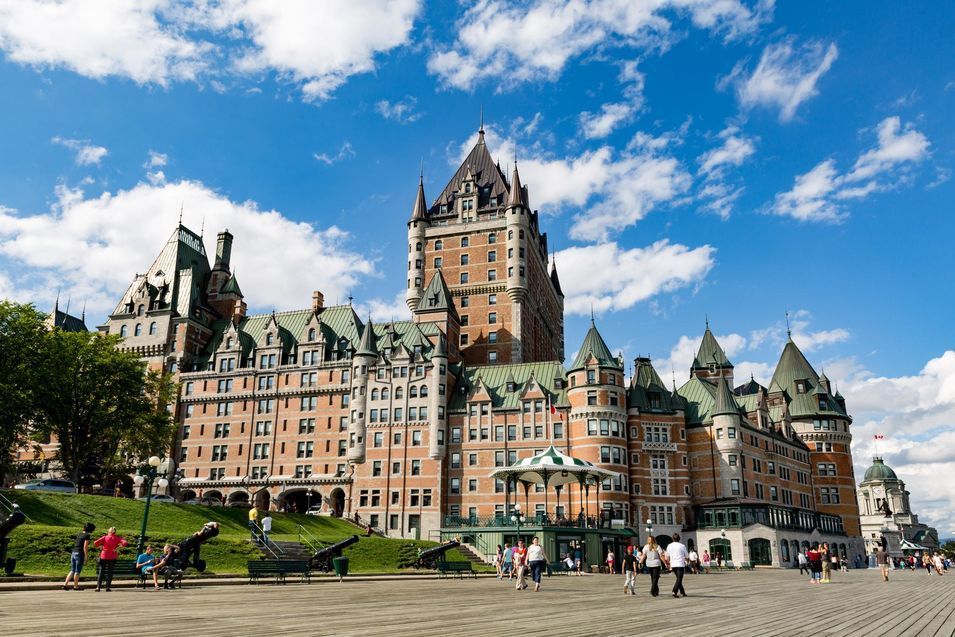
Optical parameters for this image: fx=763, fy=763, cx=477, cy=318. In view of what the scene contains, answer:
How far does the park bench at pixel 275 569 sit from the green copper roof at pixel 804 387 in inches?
3360

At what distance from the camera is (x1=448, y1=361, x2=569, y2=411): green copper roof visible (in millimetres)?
82625

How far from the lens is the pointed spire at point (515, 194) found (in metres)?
104

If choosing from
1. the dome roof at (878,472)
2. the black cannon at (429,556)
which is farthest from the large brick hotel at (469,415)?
the dome roof at (878,472)

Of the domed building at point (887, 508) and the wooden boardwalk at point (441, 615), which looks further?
the domed building at point (887, 508)

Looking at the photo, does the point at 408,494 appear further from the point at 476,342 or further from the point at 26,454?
Answer: the point at 26,454

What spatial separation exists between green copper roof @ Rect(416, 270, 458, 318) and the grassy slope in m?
30.6

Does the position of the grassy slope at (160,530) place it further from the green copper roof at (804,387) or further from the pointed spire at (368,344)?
the green copper roof at (804,387)

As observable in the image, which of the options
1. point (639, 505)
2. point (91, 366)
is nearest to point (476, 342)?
point (639, 505)

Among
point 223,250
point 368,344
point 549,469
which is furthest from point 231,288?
point 549,469

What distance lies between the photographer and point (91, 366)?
213 feet

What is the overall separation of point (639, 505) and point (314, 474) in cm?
3549

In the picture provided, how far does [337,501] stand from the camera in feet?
278

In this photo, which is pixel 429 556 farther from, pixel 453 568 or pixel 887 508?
pixel 887 508

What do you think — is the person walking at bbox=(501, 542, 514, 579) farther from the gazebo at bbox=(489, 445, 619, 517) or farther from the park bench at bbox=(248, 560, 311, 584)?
the gazebo at bbox=(489, 445, 619, 517)
